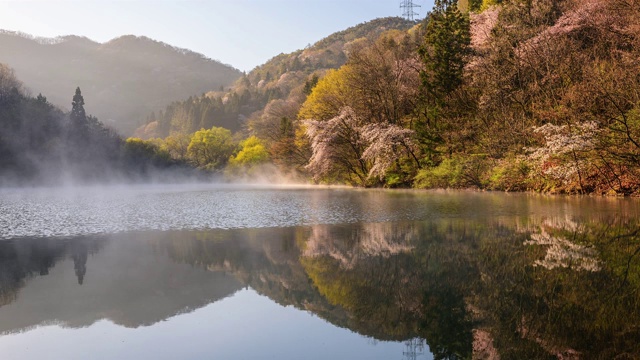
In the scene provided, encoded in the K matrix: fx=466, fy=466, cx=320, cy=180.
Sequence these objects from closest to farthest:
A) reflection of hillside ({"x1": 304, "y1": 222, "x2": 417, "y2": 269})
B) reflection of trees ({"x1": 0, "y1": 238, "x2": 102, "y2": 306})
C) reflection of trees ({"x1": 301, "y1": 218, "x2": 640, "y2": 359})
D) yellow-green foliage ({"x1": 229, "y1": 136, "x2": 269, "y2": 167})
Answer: reflection of trees ({"x1": 301, "y1": 218, "x2": 640, "y2": 359}) < reflection of trees ({"x1": 0, "y1": 238, "x2": 102, "y2": 306}) < reflection of hillside ({"x1": 304, "y1": 222, "x2": 417, "y2": 269}) < yellow-green foliage ({"x1": 229, "y1": 136, "x2": 269, "y2": 167})

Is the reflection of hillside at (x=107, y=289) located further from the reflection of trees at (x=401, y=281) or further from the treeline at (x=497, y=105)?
the treeline at (x=497, y=105)

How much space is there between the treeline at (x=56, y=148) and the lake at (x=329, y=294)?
63058 millimetres

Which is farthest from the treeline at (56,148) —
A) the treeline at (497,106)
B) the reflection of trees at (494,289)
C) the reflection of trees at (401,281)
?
the reflection of trees at (494,289)

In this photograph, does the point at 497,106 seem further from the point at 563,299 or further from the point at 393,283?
the point at 563,299

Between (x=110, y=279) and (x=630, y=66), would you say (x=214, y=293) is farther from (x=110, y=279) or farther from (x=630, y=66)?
(x=630, y=66)

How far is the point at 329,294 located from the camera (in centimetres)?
608

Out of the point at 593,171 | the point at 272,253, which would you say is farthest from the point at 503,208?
the point at 272,253

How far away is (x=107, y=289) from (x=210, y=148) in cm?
9613

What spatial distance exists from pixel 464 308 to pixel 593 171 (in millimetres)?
21985

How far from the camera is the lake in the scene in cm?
434

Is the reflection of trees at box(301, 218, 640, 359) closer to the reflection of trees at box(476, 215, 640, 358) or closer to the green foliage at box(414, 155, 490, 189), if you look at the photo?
the reflection of trees at box(476, 215, 640, 358)

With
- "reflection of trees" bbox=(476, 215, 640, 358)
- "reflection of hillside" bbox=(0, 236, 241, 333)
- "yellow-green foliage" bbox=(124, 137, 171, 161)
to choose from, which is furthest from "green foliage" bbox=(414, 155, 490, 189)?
"yellow-green foliage" bbox=(124, 137, 171, 161)

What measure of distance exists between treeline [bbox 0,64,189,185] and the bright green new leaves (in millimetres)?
16243

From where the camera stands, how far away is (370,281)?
6660 millimetres
